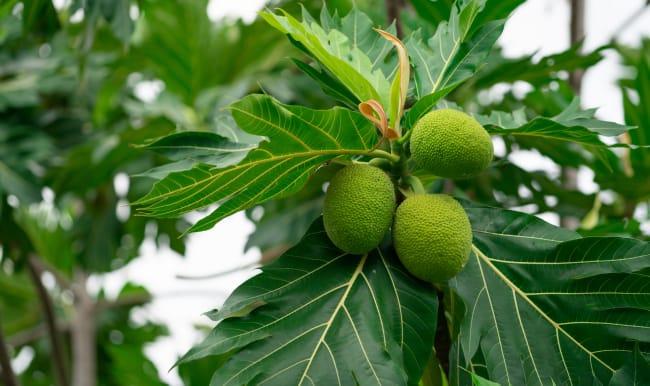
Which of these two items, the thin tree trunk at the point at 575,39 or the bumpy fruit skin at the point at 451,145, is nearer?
the bumpy fruit skin at the point at 451,145

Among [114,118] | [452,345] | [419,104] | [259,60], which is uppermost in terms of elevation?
[419,104]

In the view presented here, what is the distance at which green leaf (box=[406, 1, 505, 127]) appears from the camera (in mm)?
987

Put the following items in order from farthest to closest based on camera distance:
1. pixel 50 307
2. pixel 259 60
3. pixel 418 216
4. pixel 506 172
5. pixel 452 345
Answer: pixel 259 60 < pixel 50 307 < pixel 506 172 < pixel 452 345 < pixel 418 216

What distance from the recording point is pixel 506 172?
1618mm

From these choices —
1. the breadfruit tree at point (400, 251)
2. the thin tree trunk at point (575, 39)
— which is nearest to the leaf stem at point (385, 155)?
the breadfruit tree at point (400, 251)

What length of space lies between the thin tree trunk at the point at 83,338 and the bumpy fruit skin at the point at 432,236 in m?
1.92

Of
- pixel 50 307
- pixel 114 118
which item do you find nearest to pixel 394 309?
pixel 50 307

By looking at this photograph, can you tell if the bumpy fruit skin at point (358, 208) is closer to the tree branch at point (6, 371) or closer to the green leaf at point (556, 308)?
the green leaf at point (556, 308)

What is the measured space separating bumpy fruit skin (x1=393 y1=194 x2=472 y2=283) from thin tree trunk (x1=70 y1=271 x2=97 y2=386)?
75.4 inches

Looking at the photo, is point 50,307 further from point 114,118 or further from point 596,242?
point 596,242

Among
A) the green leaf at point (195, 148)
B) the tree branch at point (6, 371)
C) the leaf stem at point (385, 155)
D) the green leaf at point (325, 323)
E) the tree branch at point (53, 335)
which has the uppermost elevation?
the green leaf at point (195, 148)

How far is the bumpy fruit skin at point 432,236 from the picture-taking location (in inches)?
34.3

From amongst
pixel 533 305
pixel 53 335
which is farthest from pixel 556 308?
pixel 53 335

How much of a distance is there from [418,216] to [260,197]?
20 centimetres
